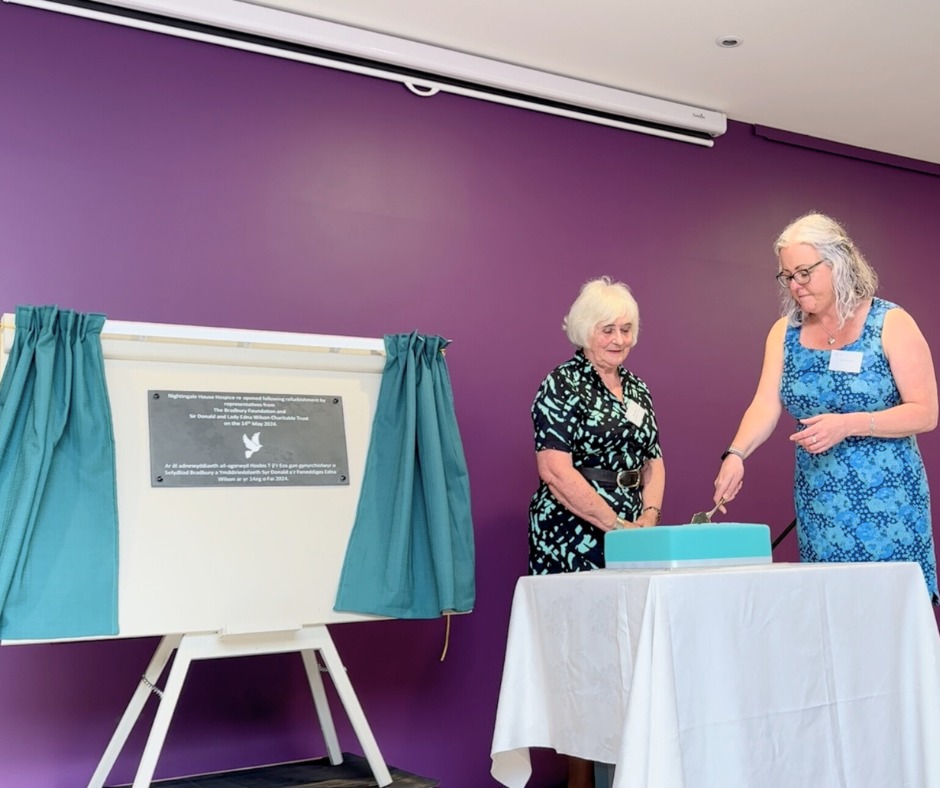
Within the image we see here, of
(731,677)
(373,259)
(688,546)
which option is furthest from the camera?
(373,259)

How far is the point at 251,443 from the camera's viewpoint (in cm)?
238

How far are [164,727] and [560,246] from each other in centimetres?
231

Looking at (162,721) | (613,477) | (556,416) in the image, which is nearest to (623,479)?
(613,477)

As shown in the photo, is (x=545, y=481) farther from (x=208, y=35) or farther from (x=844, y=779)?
(x=208, y=35)

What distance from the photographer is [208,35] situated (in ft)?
10.7

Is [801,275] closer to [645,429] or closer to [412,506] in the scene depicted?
[645,429]

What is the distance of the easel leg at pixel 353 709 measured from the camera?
238 cm

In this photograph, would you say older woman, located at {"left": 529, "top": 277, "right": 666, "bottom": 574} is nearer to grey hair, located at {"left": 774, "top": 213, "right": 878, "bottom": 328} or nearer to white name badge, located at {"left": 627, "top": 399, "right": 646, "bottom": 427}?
white name badge, located at {"left": 627, "top": 399, "right": 646, "bottom": 427}

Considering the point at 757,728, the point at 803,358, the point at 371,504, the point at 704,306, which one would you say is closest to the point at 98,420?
the point at 371,504

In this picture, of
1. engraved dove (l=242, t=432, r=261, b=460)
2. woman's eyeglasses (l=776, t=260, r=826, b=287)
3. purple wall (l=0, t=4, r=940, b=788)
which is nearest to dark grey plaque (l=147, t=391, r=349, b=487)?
engraved dove (l=242, t=432, r=261, b=460)

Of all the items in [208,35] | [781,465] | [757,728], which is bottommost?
[757,728]

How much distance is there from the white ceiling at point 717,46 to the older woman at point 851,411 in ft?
3.99

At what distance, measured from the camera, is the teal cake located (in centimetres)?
203

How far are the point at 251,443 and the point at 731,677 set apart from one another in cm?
117
